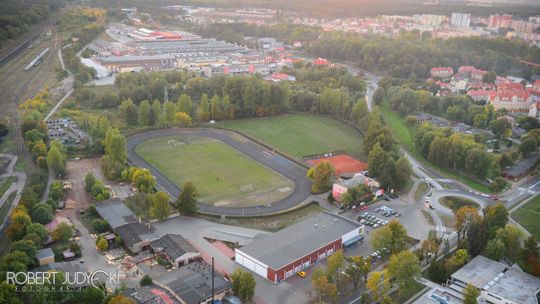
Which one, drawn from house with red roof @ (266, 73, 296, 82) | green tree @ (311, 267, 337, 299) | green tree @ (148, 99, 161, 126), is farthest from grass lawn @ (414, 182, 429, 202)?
house with red roof @ (266, 73, 296, 82)

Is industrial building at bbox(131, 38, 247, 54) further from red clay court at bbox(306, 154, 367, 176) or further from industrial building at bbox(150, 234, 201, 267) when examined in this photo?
industrial building at bbox(150, 234, 201, 267)

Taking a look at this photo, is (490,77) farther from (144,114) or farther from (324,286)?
(324,286)

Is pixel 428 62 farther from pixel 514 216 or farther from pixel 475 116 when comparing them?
pixel 514 216

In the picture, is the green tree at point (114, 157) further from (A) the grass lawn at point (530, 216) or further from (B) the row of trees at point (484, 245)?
(A) the grass lawn at point (530, 216)

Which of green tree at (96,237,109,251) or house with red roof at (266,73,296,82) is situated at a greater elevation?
house with red roof at (266,73,296,82)

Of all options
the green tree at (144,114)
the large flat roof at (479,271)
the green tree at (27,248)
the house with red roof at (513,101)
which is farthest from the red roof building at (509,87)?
the green tree at (27,248)

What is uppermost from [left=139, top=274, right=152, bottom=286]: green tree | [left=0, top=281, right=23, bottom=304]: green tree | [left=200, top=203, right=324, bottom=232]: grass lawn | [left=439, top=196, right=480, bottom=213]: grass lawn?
[left=0, top=281, right=23, bottom=304]: green tree

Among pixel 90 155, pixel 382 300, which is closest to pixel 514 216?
pixel 382 300
